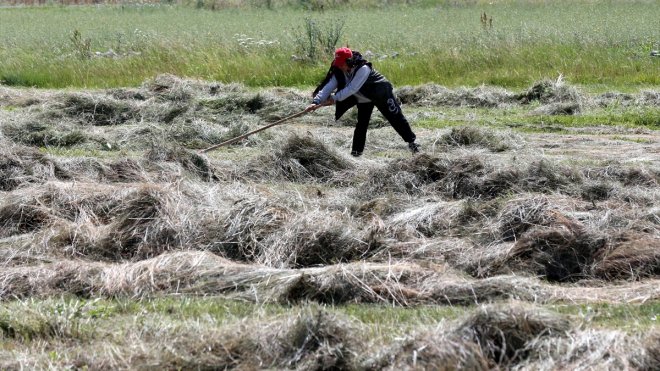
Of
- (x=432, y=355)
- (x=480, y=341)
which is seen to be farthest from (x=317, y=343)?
(x=480, y=341)

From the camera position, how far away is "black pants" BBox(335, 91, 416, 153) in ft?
37.8

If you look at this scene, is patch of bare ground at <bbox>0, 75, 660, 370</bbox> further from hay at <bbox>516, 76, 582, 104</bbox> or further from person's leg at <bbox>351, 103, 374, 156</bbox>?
hay at <bbox>516, 76, 582, 104</bbox>

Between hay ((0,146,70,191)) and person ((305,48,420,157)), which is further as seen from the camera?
person ((305,48,420,157))

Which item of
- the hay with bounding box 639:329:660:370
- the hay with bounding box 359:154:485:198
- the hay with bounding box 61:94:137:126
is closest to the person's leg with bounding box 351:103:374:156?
the hay with bounding box 359:154:485:198

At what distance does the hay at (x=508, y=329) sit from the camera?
4.96m

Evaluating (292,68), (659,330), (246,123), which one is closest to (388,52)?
(292,68)

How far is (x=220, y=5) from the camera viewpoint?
134 feet

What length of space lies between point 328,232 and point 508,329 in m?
2.63

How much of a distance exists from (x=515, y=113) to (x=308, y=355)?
34.2ft

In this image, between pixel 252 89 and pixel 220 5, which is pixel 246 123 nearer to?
pixel 252 89

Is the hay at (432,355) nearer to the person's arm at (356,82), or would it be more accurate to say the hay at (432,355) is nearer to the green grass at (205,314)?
the green grass at (205,314)

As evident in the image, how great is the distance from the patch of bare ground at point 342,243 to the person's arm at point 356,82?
2.14 ft

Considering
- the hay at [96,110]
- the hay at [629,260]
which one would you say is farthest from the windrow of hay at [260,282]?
the hay at [96,110]

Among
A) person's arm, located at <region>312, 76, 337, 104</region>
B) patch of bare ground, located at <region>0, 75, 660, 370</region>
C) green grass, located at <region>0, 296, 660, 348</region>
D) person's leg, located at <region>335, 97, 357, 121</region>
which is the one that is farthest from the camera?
person's leg, located at <region>335, 97, 357, 121</region>
